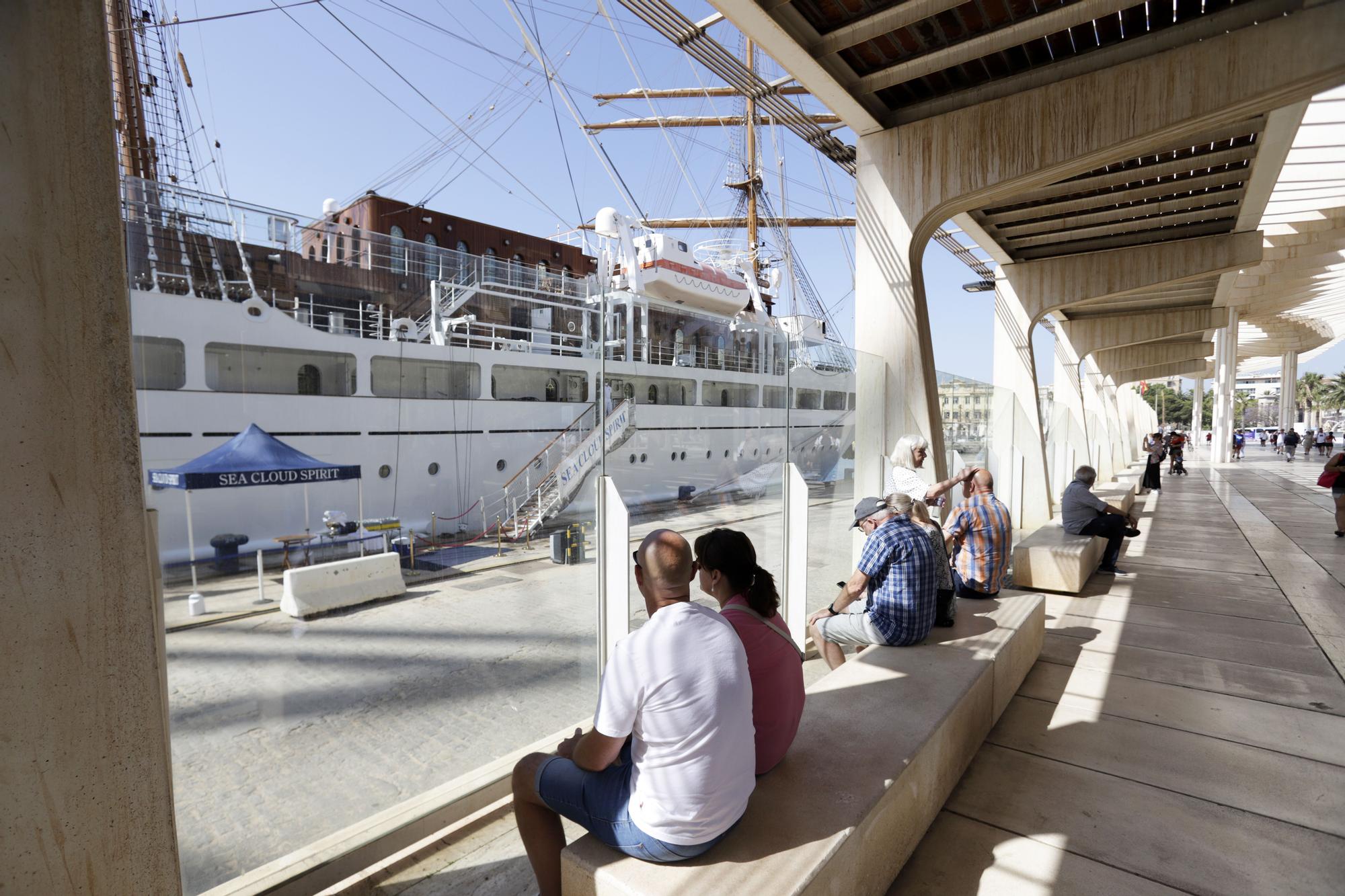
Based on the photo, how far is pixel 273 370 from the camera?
130 inches

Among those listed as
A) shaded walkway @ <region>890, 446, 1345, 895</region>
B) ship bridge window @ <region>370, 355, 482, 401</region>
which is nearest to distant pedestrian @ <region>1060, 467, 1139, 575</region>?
shaded walkway @ <region>890, 446, 1345, 895</region>

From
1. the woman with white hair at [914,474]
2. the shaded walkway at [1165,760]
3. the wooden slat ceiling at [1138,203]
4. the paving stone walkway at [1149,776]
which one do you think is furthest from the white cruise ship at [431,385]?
the wooden slat ceiling at [1138,203]

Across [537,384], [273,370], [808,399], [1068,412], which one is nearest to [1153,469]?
[1068,412]

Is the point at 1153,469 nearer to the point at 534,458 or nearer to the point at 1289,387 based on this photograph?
the point at 534,458

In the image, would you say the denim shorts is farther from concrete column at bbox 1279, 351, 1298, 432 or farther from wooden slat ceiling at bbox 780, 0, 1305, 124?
concrete column at bbox 1279, 351, 1298, 432

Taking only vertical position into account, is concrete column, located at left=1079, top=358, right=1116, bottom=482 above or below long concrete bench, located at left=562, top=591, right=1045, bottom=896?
above

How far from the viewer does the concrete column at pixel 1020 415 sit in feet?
40.1

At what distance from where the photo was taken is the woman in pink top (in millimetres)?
2541

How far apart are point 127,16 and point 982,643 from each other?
19.7ft

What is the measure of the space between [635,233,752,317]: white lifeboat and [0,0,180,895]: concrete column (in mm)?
20836

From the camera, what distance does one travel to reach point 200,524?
103 inches

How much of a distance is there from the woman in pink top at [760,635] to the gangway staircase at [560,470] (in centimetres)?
139

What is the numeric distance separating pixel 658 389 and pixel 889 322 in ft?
11.0

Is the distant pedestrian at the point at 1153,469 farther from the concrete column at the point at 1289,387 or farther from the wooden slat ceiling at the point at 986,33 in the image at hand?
the concrete column at the point at 1289,387
